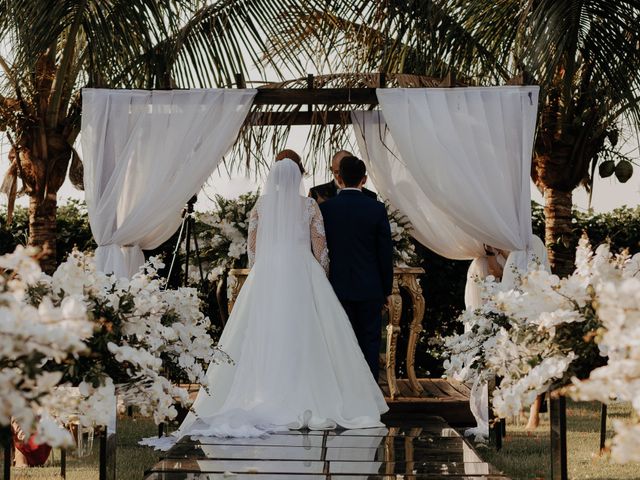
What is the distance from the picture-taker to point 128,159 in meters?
6.71

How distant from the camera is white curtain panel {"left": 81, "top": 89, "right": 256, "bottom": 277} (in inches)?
264

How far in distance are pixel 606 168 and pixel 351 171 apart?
2.92m

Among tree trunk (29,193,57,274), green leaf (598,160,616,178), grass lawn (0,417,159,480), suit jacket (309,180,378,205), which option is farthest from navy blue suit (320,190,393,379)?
green leaf (598,160,616,178)

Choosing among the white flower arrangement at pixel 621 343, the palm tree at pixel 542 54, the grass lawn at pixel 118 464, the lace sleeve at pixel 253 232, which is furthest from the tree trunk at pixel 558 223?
the white flower arrangement at pixel 621 343

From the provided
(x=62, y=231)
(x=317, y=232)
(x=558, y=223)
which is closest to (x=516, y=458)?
(x=317, y=232)

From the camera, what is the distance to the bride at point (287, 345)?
19.4 feet

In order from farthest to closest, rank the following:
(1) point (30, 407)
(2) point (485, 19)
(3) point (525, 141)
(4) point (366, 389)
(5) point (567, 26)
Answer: (2) point (485, 19)
(5) point (567, 26)
(3) point (525, 141)
(4) point (366, 389)
(1) point (30, 407)

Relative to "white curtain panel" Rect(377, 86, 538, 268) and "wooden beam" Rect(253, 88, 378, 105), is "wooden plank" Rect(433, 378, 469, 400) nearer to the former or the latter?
"white curtain panel" Rect(377, 86, 538, 268)

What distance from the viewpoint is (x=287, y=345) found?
20.4 feet

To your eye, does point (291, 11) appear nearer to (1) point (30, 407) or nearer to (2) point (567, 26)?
(2) point (567, 26)

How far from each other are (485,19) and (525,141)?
2241 mm

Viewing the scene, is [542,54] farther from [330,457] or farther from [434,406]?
[330,457]

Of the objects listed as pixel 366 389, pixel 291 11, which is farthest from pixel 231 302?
pixel 291 11

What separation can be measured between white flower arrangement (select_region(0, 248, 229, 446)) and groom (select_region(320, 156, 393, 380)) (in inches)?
75.6
